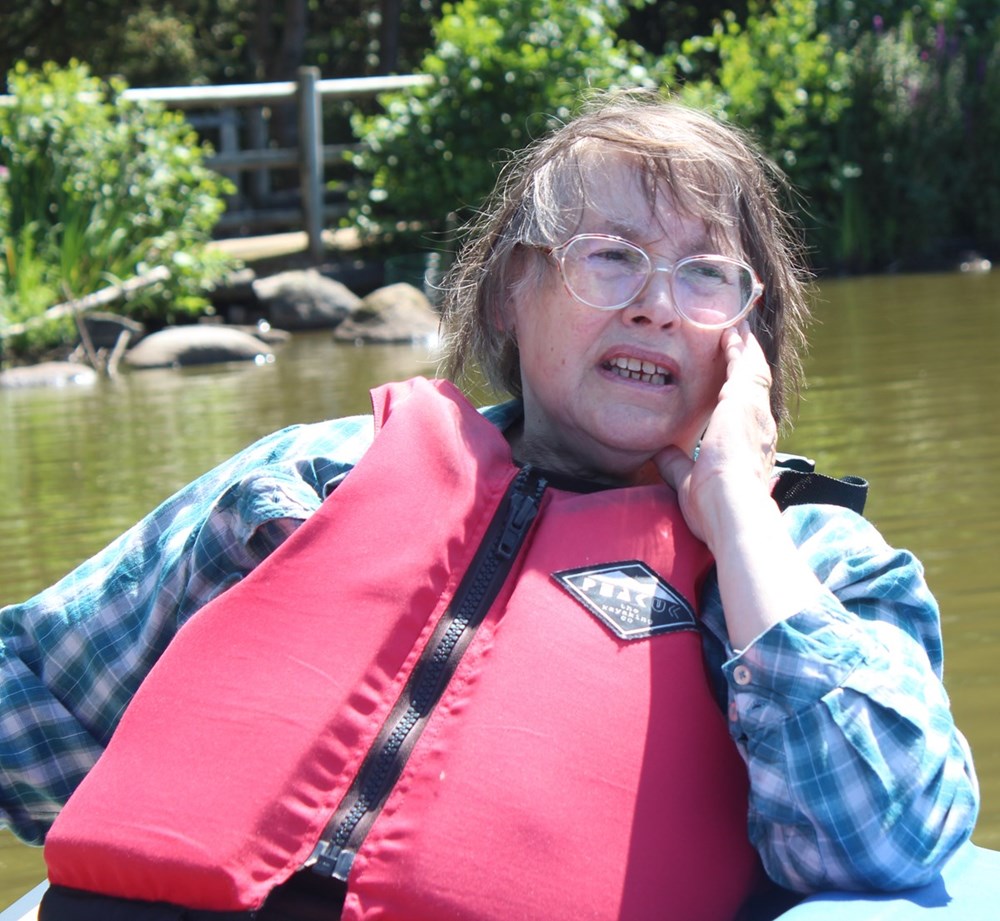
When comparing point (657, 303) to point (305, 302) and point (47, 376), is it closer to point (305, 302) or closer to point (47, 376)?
point (47, 376)

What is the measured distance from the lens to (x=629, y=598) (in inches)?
67.2

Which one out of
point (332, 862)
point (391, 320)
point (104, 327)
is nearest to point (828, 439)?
point (332, 862)

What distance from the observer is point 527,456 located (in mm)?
2143

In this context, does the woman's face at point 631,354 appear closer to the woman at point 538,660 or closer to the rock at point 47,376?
the woman at point 538,660

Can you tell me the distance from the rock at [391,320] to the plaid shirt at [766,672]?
8055 mm

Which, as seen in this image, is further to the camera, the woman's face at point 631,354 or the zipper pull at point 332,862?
the woman's face at point 631,354

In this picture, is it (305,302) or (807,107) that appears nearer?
(305,302)

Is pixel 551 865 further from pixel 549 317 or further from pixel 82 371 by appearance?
pixel 82 371

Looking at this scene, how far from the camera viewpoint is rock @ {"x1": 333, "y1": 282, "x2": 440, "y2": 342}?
1023 centimetres

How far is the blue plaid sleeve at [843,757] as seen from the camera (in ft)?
4.94

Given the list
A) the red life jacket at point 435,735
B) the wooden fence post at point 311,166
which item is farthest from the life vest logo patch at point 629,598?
the wooden fence post at point 311,166

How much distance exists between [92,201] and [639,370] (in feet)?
30.3

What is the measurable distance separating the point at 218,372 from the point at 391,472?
7.60m

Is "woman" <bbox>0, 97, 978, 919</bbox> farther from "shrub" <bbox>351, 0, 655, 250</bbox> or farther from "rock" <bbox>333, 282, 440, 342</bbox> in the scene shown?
"shrub" <bbox>351, 0, 655, 250</bbox>
